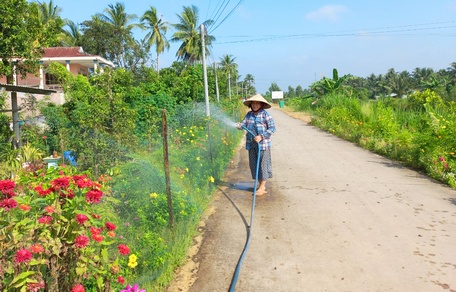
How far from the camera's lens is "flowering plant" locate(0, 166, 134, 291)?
6.78 feet

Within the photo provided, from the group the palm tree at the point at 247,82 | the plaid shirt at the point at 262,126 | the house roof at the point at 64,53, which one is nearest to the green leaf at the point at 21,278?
the plaid shirt at the point at 262,126

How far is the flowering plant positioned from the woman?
376 centimetres

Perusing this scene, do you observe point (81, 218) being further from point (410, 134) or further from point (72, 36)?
point (72, 36)

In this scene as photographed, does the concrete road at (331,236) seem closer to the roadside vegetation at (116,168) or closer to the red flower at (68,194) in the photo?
the roadside vegetation at (116,168)

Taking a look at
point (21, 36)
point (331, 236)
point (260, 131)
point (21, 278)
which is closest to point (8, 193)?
point (21, 278)

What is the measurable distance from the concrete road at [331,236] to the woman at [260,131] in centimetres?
46

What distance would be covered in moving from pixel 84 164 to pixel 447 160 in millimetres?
6944

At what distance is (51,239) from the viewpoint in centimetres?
218

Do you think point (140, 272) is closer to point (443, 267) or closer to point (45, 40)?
point (443, 267)

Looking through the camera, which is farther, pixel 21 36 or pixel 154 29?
pixel 154 29

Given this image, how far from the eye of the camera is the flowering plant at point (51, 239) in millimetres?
2066

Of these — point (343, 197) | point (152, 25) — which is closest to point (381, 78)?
point (152, 25)

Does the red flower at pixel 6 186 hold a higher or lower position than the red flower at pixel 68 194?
higher

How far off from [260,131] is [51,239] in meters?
4.19
